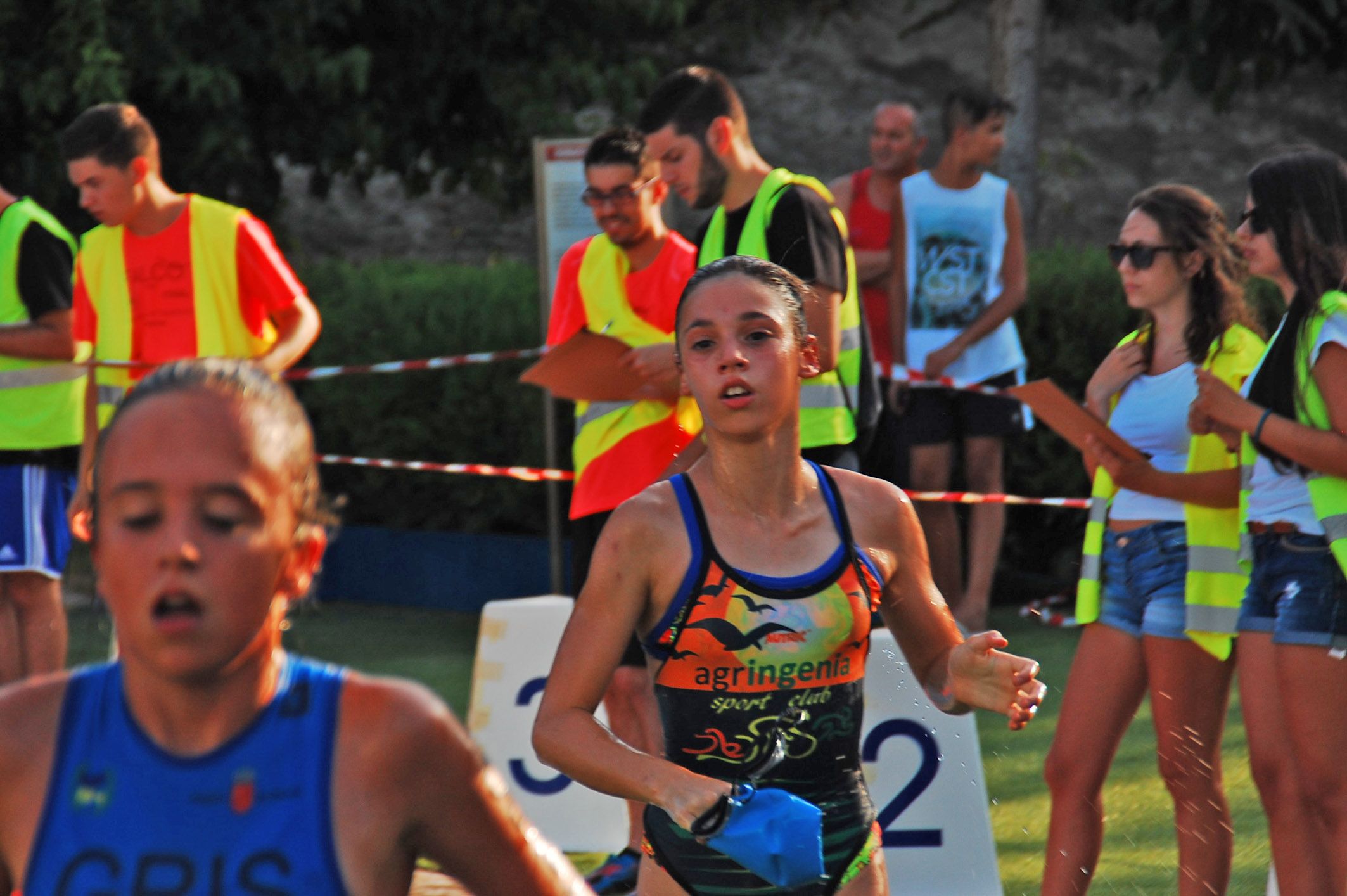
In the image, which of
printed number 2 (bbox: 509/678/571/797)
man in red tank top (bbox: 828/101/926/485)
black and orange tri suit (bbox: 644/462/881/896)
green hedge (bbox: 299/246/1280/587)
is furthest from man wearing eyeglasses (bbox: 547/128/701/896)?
green hedge (bbox: 299/246/1280/587)

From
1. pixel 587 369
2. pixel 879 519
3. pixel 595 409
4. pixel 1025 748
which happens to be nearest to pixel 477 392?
pixel 1025 748

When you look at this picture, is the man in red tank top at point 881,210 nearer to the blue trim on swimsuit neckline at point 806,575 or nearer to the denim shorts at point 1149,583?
the denim shorts at point 1149,583

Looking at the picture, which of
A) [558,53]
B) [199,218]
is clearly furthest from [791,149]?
[199,218]

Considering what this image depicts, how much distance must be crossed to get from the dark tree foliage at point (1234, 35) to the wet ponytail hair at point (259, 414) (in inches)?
381

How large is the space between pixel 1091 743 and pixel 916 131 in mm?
4677

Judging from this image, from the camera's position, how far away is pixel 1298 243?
4.12m

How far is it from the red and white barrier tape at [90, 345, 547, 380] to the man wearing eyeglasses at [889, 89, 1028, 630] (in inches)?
68.3

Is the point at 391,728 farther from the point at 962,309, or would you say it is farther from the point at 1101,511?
the point at 962,309

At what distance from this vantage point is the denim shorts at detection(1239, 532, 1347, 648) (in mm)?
3898

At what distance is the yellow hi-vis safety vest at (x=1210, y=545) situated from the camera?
13.7 ft

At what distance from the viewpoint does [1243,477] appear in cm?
416

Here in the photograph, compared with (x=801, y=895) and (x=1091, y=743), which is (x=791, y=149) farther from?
(x=801, y=895)

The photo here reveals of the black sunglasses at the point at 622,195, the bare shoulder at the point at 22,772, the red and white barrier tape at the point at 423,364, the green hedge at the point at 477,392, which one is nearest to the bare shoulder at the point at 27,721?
the bare shoulder at the point at 22,772

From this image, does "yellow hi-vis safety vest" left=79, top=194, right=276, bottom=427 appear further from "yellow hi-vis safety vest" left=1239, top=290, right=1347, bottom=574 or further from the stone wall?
the stone wall
